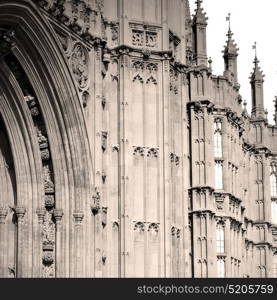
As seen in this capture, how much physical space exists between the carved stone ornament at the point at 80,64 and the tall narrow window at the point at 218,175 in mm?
11519

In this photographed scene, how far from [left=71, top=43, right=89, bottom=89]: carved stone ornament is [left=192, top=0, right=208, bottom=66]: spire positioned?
35.6ft

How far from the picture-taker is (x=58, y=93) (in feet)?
115

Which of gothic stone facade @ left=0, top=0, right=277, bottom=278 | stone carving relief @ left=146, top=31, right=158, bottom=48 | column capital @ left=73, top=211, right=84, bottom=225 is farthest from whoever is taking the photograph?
stone carving relief @ left=146, top=31, right=158, bottom=48

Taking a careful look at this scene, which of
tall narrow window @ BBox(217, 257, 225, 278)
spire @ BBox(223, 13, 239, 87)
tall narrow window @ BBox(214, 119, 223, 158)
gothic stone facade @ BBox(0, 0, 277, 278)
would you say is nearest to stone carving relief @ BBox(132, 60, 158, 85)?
gothic stone facade @ BBox(0, 0, 277, 278)

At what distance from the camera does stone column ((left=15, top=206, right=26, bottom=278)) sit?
34500 mm

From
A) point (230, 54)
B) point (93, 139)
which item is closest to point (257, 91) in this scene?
point (230, 54)

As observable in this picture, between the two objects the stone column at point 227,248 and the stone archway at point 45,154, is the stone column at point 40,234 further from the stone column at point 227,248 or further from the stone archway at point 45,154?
the stone column at point 227,248

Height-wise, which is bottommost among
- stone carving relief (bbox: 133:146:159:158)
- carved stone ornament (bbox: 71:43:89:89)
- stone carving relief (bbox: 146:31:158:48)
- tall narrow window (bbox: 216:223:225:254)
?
tall narrow window (bbox: 216:223:225:254)

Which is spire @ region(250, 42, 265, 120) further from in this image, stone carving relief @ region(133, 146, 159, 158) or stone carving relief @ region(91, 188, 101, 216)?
stone carving relief @ region(91, 188, 101, 216)

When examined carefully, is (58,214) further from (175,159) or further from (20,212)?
(175,159)

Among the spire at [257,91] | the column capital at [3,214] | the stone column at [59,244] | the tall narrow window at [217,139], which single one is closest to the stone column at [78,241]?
the stone column at [59,244]

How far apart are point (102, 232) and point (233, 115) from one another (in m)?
13.1

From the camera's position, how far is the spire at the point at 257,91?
53938 millimetres

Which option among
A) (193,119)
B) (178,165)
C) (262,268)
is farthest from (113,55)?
(262,268)
